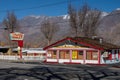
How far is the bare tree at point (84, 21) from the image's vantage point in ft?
271

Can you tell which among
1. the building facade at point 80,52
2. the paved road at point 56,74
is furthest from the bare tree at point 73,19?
the paved road at point 56,74

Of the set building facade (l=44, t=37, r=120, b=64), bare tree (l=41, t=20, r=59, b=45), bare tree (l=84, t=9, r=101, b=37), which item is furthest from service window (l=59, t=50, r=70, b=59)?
bare tree (l=41, t=20, r=59, b=45)

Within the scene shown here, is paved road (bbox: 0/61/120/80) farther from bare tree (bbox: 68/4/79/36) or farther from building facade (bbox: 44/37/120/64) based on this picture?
bare tree (bbox: 68/4/79/36)

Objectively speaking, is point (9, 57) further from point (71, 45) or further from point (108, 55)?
point (108, 55)

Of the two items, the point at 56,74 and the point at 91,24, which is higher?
the point at 91,24

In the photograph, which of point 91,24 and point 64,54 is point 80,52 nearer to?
point 64,54

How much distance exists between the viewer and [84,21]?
82.6 meters

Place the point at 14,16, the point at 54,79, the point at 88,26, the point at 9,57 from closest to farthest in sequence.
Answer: the point at 54,79 → the point at 9,57 → the point at 88,26 → the point at 14,16

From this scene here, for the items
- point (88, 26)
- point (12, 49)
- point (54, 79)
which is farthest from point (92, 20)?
point (54, 79)

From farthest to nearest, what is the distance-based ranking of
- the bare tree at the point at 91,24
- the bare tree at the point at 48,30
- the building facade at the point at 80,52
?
1. the bare tree at the point at 48,30
2. the bare tree at the point at 91,24
3. the building facade at the point at 80,52

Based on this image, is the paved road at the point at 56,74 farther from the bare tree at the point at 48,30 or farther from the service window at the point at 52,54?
the bare tree at the point at 48,30

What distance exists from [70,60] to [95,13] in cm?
3306

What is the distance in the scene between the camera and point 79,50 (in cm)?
5400

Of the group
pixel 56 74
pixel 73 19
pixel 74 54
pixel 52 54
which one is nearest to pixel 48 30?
pixel 73 19
